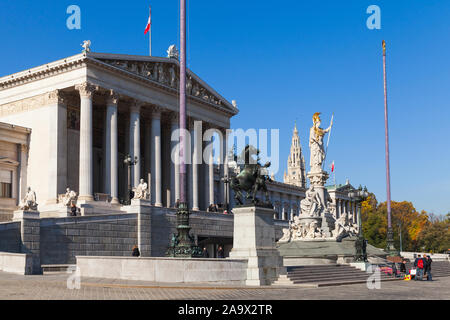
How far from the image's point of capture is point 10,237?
3559 cm

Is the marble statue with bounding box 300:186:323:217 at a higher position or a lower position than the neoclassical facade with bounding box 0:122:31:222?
lower

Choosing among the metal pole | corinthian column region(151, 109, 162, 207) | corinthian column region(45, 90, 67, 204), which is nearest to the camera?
the metal pole

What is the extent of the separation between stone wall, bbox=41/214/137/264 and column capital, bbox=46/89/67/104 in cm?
1389

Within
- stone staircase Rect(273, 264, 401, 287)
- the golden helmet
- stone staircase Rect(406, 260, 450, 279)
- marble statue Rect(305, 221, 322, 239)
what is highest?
the golden helmet

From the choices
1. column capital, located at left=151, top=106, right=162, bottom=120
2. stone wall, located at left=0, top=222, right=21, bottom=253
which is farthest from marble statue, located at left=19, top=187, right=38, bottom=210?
column capital, located at left=151, top=106, right=162, bottom=120

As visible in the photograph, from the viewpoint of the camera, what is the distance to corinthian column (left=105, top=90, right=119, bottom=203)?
178ft

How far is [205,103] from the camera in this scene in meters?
67.3

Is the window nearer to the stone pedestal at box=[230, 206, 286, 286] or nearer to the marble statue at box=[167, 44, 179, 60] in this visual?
the marble statue at box=[167, 44, 179, 60]

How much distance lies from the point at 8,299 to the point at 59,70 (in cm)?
4001

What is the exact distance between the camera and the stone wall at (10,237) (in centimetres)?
3550

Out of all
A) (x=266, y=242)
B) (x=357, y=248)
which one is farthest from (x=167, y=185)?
(x=266, y=242)

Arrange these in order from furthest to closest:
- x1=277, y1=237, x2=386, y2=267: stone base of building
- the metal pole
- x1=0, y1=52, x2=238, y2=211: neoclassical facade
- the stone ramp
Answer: x1=0, y1=52, x2=238, y2=211: neoclassical facade < the stone ramp < x1=277, y1=237, x2=386, y2=267: stone base of building < the metal pole

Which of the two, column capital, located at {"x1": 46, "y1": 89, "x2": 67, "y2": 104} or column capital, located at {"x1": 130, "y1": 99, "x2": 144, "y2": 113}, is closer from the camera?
column capital, located at {"x1": 46, "y1": 89, "x2": 67, "y2": 104}
